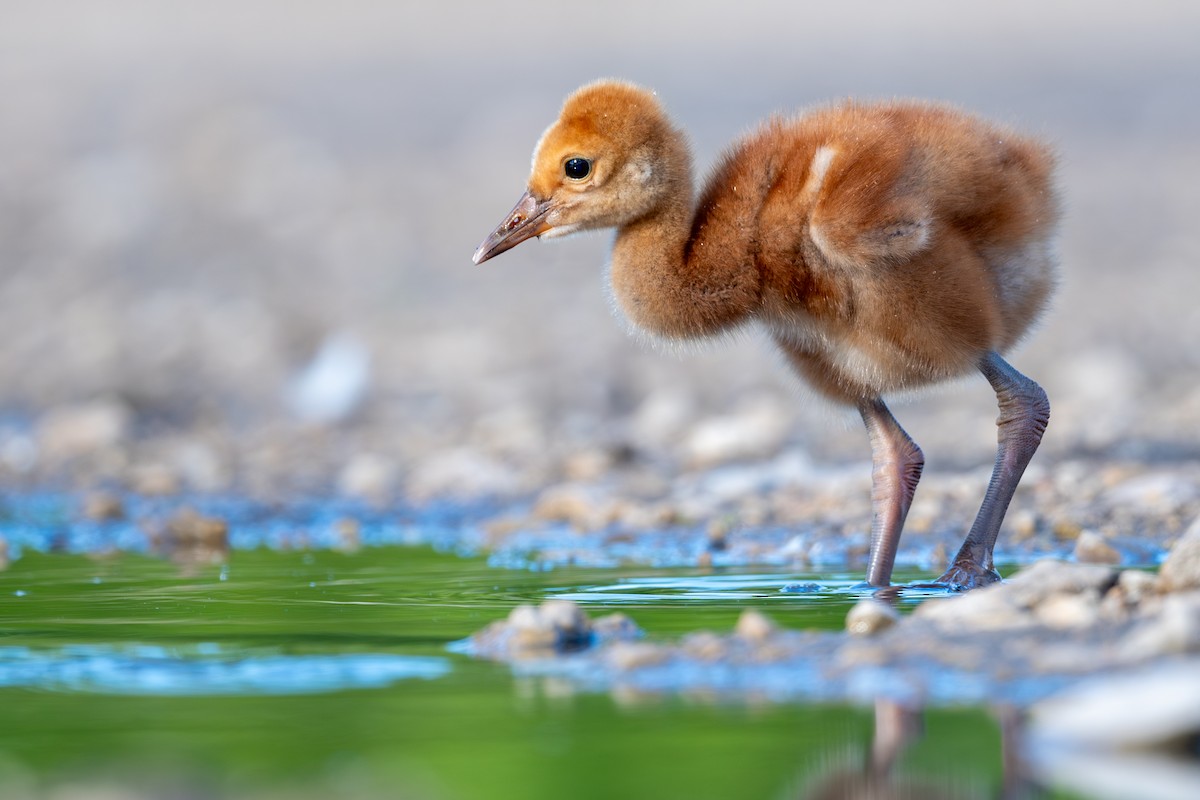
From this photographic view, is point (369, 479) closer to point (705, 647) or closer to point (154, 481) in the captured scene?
point (154, 481)

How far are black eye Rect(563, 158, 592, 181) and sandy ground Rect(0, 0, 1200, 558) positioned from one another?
88cm

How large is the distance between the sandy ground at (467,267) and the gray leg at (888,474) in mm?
166

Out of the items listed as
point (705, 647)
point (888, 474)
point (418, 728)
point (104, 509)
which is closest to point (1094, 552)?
point (888, 474)

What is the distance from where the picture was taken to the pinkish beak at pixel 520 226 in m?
6.12

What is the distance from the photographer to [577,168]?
600cm

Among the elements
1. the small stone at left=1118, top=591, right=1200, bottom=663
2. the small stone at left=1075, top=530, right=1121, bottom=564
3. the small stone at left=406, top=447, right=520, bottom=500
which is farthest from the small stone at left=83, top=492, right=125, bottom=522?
the small stone at left=1118, top=591, right=1200, bottom=663

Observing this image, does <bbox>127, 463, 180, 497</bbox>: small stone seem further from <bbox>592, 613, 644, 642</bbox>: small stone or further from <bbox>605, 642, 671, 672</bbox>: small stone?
<bbox>605, 642, 671, 672</bbox>: small stone

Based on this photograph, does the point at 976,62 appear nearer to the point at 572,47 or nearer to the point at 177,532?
the point at 572,47

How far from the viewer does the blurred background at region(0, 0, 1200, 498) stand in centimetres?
955

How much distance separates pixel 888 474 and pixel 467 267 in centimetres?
933

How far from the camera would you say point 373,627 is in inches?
200

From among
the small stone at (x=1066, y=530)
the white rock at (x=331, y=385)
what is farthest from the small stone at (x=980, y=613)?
the white rock at (x=331, y=385)

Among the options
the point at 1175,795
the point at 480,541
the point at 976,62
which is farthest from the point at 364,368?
the point at 976,62

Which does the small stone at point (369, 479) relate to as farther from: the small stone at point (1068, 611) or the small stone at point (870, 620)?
the small stone at point (1068, 611)
